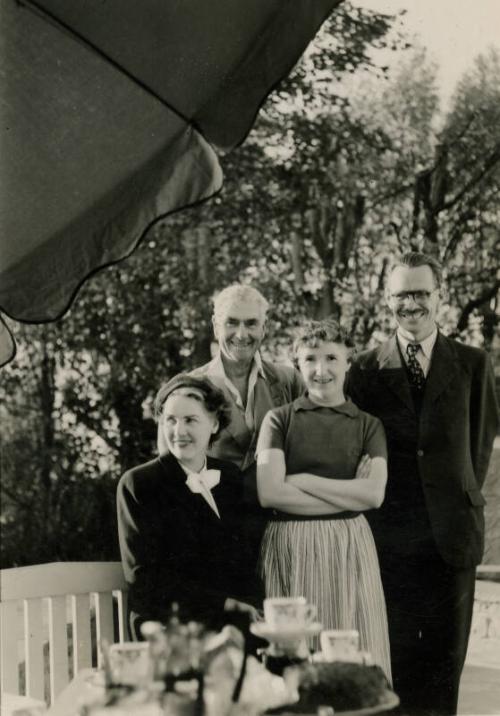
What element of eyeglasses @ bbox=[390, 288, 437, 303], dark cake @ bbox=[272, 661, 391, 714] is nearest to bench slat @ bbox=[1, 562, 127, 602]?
dark cake @ bbox=[272, 661, 391, 714]

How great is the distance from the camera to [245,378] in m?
3.56

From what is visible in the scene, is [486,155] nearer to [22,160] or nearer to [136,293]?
[136,293]

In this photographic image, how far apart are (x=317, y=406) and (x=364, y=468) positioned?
0.28 m

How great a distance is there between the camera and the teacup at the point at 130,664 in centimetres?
265

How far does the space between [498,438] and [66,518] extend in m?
2.01

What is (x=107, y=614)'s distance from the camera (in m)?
3.35

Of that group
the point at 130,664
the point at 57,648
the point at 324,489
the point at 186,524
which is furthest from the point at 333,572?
the point at 57,648

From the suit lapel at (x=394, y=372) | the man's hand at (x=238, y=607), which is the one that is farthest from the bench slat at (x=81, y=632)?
the suit lapel at (x=394, y=372)

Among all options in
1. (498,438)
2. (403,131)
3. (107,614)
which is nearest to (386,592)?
(498,438)

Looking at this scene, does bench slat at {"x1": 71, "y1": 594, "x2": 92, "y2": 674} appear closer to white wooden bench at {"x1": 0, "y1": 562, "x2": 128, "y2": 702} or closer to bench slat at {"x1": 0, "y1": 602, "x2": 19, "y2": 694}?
white wooden bench at {"x1": 0, "y1": 562, "x2": 128, "y2": 702}

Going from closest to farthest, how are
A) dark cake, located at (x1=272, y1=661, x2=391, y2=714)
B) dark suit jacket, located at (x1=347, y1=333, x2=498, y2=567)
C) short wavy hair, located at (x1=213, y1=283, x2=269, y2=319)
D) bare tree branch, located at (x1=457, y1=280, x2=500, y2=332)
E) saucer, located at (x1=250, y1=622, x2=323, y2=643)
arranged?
dark cake, located at (x1=272, y1=661, x2=391, y2=714) < saucer, located at (x1=250, y1=622, x2=323, y2=643) < dark suit jacket, located at (x1=347, y1=333, x2=498, y2=567) < short wavy hair, located at (x1=213, y1=283, x2=269, y2=319) < bare tree branch, located at (x1=457, y1=280, x2=500, y2=332)

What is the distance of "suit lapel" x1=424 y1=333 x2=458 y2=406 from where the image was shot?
138 inches

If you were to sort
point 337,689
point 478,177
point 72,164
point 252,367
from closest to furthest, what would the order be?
point 337,689, point 72,164, point 252,367, point 478,177

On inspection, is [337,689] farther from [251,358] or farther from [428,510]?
[251,358]
